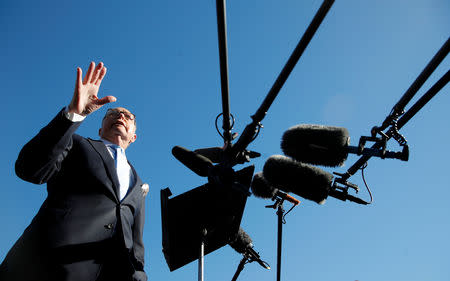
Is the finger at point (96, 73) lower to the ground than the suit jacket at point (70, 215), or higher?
higher

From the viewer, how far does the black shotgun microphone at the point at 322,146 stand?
2.11 meters

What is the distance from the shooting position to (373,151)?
6.82ft

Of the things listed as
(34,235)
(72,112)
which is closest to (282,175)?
(72,112)

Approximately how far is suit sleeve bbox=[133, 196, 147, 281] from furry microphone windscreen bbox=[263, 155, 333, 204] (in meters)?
1.46

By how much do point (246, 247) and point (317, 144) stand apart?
9.20 feet

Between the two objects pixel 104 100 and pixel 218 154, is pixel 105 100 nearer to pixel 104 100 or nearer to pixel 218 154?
pixel 104 100

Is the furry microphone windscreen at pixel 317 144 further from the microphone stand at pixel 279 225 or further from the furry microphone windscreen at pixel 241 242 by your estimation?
the furry microphone windscreen at pixel 241 242

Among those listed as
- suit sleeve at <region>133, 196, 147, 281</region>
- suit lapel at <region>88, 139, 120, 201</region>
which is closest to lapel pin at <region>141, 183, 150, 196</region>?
suit sleeve at <region>133, 196, 147, 281</region>

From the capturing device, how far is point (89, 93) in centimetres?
227

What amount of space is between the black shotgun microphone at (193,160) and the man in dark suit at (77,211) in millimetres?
740

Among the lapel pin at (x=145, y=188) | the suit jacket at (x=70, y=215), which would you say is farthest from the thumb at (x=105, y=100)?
the lapel pin at (x=145, y=188)

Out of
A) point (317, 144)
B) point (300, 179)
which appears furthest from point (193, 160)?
point (300, 179)

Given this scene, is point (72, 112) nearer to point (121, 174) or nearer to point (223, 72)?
point (121, 174)

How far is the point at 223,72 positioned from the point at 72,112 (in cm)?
124
